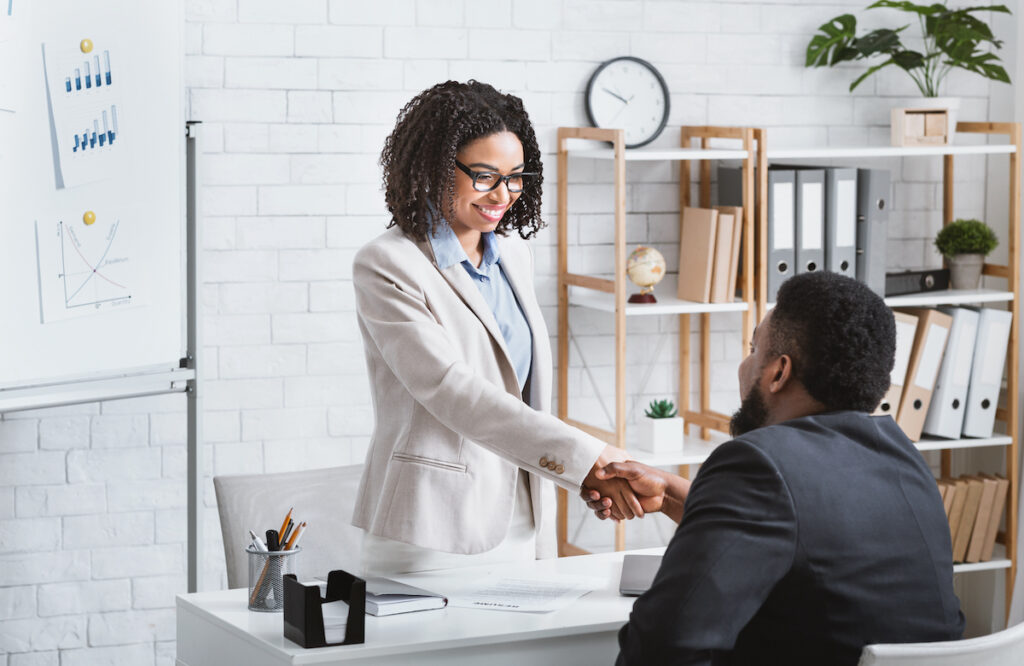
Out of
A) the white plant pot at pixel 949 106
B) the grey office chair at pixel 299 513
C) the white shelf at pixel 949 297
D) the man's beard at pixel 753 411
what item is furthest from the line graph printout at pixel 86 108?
the white plant pot at pixel 949 106

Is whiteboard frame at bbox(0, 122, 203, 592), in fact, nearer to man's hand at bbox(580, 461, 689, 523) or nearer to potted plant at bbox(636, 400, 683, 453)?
man's hand at bbox(580, 461, 689, 523)

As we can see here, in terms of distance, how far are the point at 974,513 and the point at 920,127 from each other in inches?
45.8

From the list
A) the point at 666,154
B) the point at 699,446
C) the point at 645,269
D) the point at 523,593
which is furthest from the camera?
the point at 699,446

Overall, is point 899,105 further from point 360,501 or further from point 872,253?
point 360,501

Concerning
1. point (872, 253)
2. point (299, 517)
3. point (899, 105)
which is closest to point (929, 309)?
point (872, 253)

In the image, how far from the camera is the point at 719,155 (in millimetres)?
3408

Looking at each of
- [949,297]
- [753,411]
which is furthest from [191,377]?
[949,297]

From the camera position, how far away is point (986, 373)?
377cm

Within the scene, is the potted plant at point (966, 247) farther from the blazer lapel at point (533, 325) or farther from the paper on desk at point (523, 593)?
the paper on desk at point (523, 593)

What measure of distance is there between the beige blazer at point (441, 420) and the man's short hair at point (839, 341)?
0.53m

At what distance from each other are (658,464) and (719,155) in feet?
2.80

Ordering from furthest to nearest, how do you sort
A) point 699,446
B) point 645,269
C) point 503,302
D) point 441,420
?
point 699,446 < point 645,269 < point 503,302 < point 441,420

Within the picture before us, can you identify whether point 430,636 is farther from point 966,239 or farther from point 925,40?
point 925,40

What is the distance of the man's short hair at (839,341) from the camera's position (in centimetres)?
161
